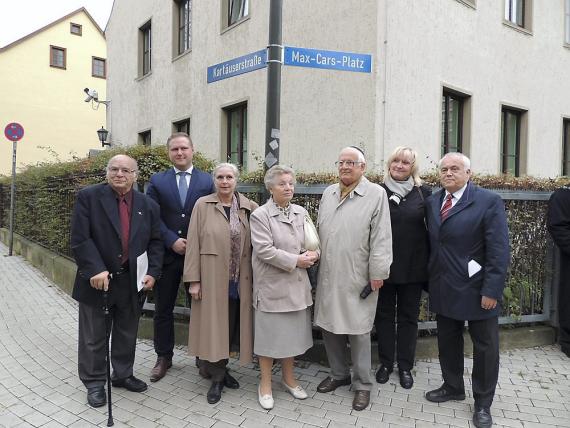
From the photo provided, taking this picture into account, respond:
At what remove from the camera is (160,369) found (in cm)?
398

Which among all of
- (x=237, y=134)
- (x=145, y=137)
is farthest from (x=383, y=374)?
(x=145, y=137)

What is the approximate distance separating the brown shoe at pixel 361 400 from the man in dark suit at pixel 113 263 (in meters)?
1.74

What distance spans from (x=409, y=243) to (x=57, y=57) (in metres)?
30.2

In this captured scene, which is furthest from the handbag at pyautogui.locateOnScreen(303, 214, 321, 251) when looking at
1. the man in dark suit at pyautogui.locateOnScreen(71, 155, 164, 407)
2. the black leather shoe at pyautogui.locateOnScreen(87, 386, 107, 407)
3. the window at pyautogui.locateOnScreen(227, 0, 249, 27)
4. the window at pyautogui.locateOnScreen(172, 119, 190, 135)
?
the window at pyautogui.locateOnScreen(172, 119, 190, 135)

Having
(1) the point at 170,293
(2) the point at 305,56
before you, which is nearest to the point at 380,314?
(1) the point at 170,293

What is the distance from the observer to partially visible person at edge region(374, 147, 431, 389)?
368 cm

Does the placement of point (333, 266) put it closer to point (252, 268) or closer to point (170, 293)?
point (252, 268)

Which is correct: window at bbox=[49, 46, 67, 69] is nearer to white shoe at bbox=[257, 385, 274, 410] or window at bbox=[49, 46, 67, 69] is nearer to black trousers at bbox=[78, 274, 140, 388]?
black trousers at bbox=[78, 274, 140, 388]

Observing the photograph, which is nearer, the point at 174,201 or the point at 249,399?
the point at 249,399

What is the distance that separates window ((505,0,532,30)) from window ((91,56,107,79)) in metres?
26.1

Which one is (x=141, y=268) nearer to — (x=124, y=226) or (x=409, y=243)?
(x=124, y=226)

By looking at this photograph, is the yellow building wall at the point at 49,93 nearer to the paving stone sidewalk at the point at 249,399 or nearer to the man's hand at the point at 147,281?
the paving stone sidewalk at the point at 249,399

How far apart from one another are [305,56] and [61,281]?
18.5 feet

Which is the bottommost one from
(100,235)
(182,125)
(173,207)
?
(100,235)
